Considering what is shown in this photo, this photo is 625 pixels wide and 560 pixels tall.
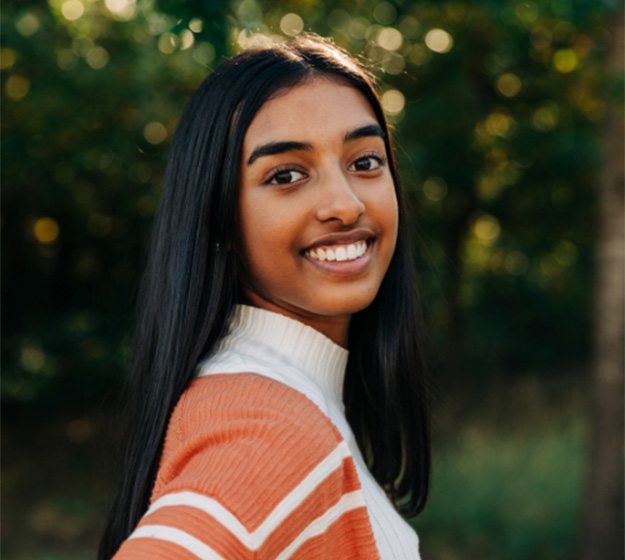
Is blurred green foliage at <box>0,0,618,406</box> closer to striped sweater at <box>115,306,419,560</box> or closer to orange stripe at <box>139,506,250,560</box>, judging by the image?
striped sweater at <box>115,306,419,560</box>

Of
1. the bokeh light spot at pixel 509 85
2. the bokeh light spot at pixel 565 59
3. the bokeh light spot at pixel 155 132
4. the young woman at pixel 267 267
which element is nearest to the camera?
the young woman at pixel 267 267

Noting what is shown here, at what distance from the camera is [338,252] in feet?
5.30

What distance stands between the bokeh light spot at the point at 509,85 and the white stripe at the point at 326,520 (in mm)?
5263

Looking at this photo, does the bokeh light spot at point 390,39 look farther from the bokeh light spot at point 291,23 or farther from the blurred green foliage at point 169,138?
the bokeh light spot at point 291,23

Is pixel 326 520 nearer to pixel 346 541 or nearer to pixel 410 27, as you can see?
pixel 346 541

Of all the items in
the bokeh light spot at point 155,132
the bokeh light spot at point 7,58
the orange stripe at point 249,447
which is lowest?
the bokeh light spot at point 155,132

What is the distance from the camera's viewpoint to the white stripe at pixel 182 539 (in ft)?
3.59

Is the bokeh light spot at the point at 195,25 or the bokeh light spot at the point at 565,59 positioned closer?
the bokeh light spot at the point at 195,25

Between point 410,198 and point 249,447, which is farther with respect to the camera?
point 410,198

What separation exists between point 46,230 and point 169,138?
186cm

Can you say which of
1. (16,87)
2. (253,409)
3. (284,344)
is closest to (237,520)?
(253,409)

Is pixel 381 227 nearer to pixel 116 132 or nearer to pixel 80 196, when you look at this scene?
pixel 116 132

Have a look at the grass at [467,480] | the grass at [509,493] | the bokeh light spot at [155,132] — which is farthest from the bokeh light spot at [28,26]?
the grass at [509,493]

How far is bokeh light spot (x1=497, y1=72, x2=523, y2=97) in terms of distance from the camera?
619cm
